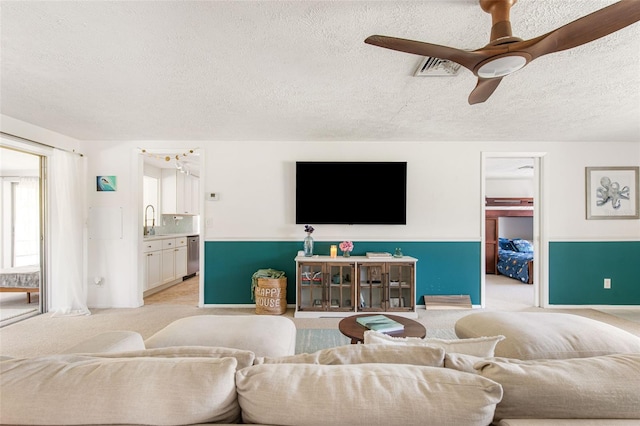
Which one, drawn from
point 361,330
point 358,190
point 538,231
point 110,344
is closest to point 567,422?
A: point 361,330

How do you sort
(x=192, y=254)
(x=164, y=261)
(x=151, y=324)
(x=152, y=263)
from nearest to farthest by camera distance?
1. (x=151, y=324)
2. (x=152, y=263)
3. (x=164, y=261)
4. (x=192, y=254)

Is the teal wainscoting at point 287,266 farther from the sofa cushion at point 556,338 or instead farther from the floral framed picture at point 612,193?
the sofa cushion at point 556,338

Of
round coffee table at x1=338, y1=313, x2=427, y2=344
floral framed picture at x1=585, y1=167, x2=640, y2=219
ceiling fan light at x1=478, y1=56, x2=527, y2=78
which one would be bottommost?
round coffee table at x1=338, y1=313, x2=427, y2=344

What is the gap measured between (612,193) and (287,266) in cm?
460

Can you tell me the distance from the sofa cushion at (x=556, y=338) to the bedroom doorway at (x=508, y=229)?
275cm

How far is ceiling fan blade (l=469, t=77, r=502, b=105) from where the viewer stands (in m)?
1.83

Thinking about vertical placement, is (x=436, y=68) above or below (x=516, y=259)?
above

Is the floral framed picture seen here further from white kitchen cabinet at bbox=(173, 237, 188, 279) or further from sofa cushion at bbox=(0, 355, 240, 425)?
white kitchen cabinet at bbox=(173, 237, 188, 279)

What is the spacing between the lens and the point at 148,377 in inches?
30.7

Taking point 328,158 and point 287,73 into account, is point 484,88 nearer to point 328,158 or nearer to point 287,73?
point 287,73

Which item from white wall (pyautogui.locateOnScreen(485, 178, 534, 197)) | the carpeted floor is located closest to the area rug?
the carpeted floor

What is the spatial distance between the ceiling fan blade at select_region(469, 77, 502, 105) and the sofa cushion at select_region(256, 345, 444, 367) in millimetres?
1642

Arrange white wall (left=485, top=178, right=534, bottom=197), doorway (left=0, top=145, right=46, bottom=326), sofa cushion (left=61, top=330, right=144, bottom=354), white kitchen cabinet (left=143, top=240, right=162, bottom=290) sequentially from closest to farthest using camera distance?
1. sofa cushion (left=61, top=330, right=144, bottom=354)
2. white kitchen cabinet (left=143, top=240, right=162, bottom=290)
3. doorway (left=0, top=145, right=46, bottom=326)
4. white wall (left=485, top=178, right=534, bottom=197)

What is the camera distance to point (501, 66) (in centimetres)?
155
